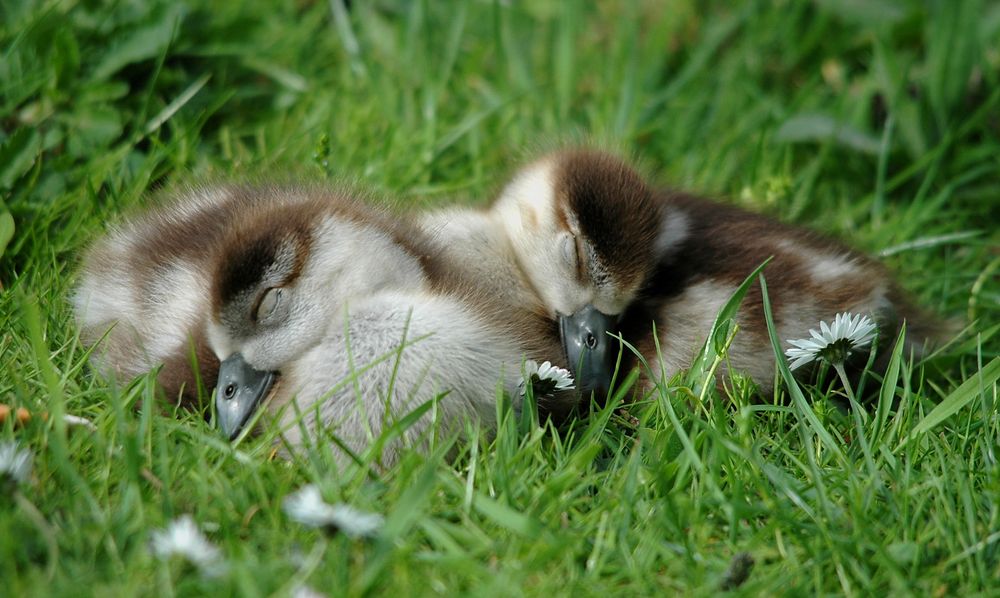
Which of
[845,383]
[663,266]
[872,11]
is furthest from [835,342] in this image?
[872,11]

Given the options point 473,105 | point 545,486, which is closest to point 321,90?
point 473,105

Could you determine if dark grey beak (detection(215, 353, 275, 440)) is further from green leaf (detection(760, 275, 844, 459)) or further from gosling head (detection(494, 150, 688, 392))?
green leaf (detection(760, 275, 844, 459))

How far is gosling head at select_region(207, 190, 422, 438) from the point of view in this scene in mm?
2197

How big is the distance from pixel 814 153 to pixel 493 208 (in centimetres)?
149

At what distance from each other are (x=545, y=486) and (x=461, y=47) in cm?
248

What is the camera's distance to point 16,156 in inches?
116

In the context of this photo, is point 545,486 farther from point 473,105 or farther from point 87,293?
point 473,105

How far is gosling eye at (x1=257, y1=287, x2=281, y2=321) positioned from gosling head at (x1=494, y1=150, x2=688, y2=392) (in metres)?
0.67

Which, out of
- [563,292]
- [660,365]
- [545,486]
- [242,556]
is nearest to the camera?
[242,556]

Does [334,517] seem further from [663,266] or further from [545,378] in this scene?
[663,266]

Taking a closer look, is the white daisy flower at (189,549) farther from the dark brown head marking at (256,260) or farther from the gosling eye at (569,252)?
the gosling eye at (569,252)

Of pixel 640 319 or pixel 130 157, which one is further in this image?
pixel 130 157

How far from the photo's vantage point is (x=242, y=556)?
69.5 inches

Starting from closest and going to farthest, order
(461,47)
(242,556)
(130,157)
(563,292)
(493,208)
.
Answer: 1. (242,556)
2. (563,292)
3. (493,208)
4. (130,157)
5. (461,47)
